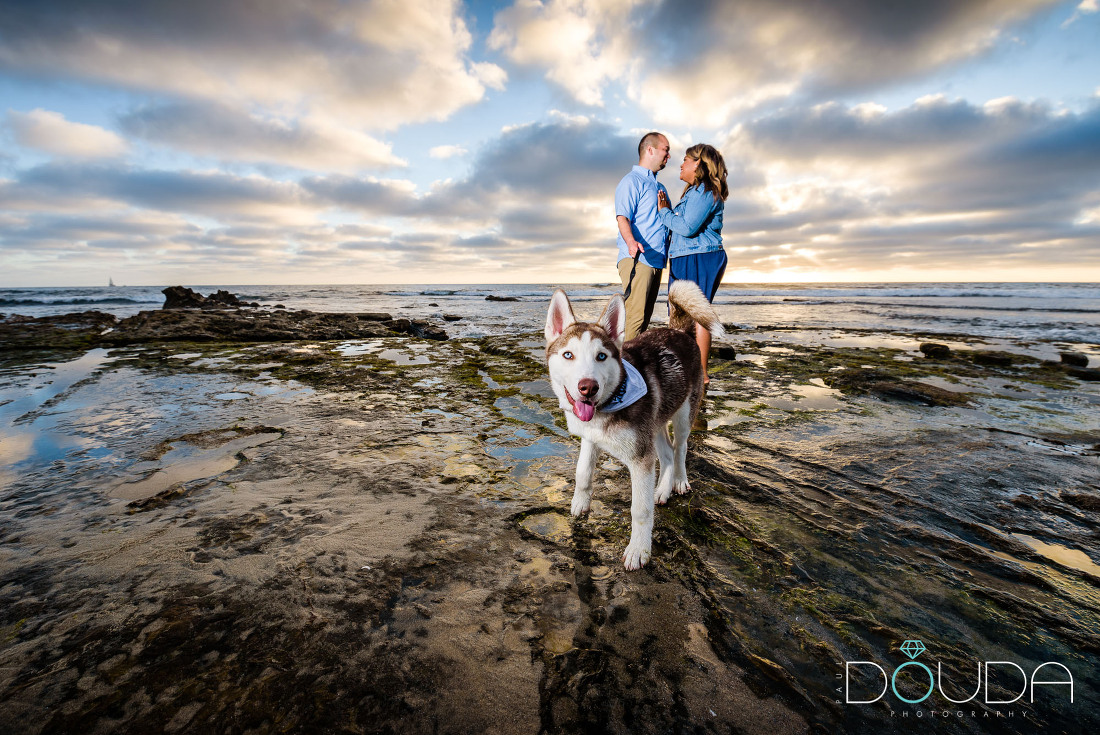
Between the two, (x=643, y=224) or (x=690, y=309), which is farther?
(x=643, y=224)

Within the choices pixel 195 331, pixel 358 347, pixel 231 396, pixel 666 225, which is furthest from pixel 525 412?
pixel 195 331

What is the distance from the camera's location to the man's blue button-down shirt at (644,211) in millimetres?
5230

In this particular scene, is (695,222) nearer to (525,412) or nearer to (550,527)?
(525,412)

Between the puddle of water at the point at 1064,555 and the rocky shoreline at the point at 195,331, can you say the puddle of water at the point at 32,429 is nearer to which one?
the rocky shoreline at the point at 195,331

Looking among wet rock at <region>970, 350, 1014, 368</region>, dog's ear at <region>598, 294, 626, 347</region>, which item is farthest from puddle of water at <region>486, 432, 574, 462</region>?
wet rock at <region>970, 350, 1014, 368</region>

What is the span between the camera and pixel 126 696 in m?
1.48

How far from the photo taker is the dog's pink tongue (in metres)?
2.56

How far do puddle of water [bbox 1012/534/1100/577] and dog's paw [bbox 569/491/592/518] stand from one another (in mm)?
2948

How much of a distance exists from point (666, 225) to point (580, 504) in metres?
3.88

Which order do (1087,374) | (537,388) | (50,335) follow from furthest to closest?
(50,335)
(1087,374)
(537,388)

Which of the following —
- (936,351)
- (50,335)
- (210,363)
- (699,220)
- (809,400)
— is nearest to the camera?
(699,220)

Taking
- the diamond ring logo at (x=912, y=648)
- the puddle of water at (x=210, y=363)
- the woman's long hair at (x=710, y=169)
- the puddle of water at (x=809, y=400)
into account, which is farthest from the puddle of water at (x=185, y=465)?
the puddle of water at (x=809, y=400)

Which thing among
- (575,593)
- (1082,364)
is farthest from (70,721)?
(1082,364)

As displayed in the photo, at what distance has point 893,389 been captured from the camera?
20.7 ft
